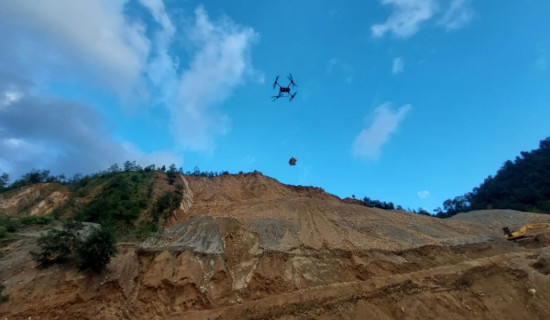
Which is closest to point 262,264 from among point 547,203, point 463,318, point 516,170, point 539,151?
point 463,318

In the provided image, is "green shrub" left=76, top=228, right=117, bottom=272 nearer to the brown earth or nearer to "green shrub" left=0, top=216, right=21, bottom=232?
the brown earth

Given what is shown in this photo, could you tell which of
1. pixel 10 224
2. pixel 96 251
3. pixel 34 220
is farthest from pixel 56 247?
pixel 34 220

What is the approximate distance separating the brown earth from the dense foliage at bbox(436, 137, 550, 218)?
23885 mm

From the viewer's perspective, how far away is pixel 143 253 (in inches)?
595

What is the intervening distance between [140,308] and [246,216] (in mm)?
9759

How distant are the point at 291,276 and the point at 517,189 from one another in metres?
43.1

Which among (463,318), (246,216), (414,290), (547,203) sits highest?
(547,203)

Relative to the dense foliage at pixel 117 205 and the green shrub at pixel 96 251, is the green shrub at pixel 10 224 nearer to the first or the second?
the dense foliage at pixel 117 205

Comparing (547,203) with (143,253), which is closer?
(143,253)

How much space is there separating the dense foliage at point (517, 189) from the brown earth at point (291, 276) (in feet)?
78.4

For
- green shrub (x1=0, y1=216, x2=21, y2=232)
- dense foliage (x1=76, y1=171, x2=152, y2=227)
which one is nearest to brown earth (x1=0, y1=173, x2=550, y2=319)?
green shrub (x1=0, y1=216, x2=21, y2=232)

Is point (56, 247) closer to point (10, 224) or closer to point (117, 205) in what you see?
point (10, 224)

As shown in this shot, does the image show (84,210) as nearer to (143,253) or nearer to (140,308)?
(143,253)

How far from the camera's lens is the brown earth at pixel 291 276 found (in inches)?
490
